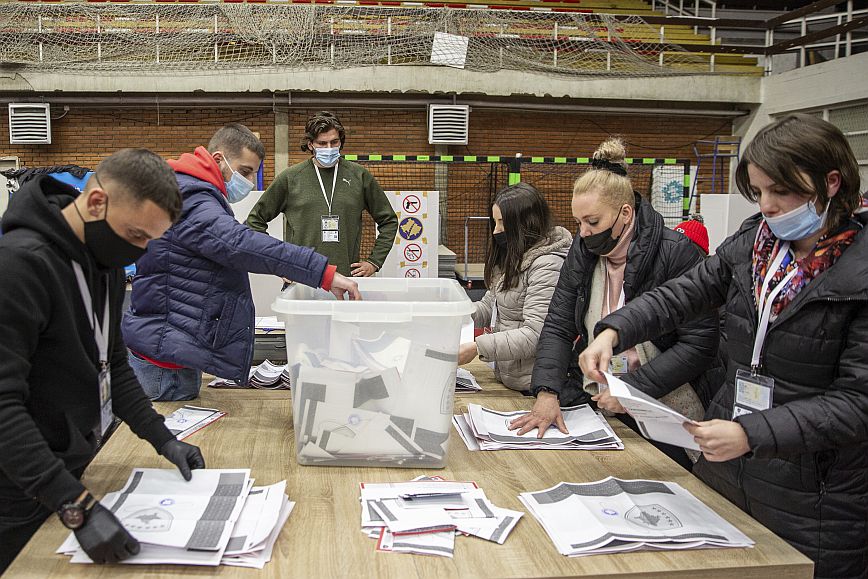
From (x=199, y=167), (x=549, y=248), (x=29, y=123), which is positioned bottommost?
(x=549, y=248)

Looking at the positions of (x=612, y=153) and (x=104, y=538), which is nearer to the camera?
A: (x=104, y=538)

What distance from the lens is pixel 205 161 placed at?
1.99 m

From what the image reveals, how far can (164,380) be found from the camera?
1998 millimetres

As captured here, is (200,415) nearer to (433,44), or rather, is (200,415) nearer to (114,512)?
(114,512)

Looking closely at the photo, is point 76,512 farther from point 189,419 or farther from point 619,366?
point 619,366

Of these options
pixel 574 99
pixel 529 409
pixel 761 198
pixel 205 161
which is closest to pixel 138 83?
pixel 574 99

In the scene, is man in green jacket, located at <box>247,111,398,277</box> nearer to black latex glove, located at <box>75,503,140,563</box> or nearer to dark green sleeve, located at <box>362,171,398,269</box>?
dark green sleeve, located at <box>362,171,398,269</box>

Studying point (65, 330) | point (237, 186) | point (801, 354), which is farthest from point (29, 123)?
point (801, 354)

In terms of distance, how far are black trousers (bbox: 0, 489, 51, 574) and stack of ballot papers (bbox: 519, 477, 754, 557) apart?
0.93 metres

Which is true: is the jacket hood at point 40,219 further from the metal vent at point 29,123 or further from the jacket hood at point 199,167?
the metal vent at point 29,123

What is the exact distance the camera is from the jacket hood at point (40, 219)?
3.95 ft

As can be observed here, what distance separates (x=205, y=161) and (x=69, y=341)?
88 centimetres

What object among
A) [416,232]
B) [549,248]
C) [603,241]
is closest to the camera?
[603,241]

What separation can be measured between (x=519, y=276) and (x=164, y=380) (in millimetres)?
1104
